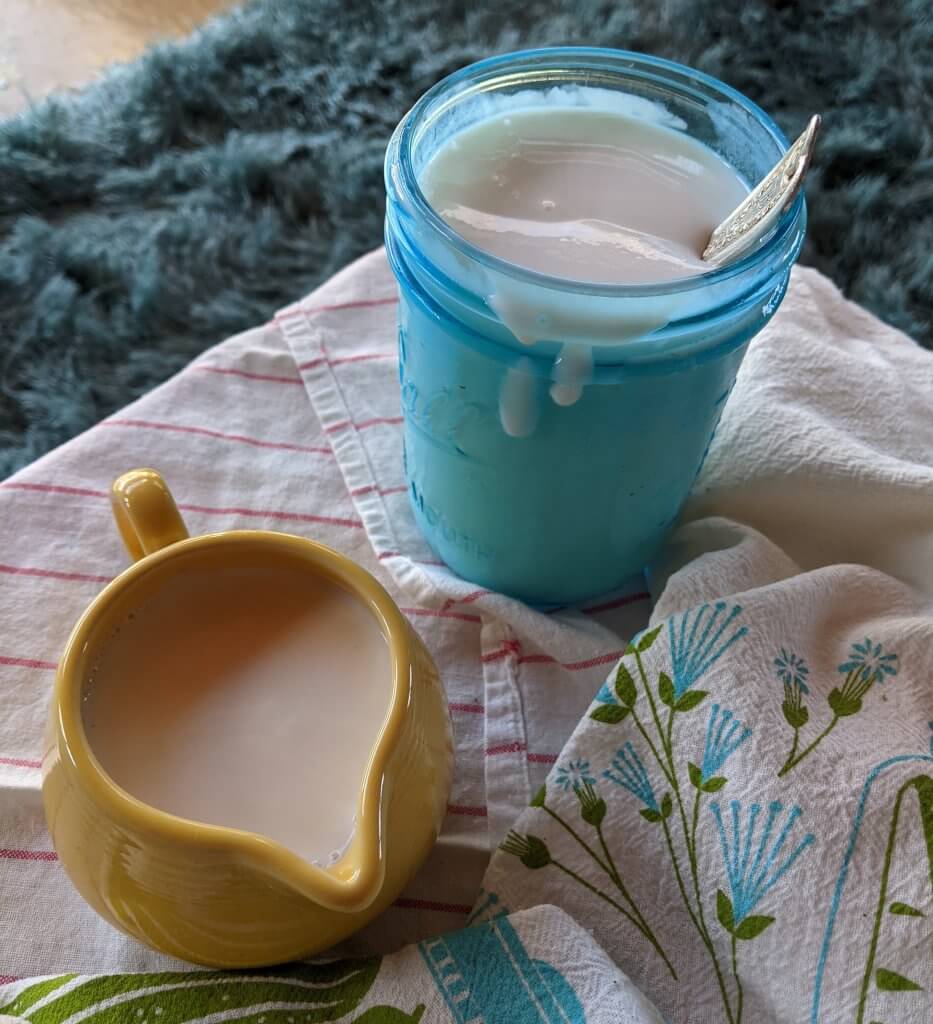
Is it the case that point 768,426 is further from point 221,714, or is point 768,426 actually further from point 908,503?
point 221,714

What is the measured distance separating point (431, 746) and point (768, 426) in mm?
220

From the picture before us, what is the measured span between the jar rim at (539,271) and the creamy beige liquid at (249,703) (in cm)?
12

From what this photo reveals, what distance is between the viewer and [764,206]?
0.35 m

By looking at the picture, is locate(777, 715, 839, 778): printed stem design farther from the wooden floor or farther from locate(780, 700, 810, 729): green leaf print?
the wooden floor

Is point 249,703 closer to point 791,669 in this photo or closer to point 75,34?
point 791,669

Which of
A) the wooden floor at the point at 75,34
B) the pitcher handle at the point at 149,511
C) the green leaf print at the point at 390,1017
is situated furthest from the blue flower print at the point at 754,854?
the wooden floor at the point at 75,34

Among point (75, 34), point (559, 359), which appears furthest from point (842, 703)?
point (75, 34)

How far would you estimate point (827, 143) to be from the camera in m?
0.69

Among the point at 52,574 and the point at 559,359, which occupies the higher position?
the point at 559,359

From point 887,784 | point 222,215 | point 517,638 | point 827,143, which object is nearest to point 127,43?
point 222,215

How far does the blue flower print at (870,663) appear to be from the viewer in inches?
15.8

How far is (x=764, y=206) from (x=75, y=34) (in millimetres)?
682

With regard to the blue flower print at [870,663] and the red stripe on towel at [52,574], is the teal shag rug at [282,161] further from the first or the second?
the blue flower print at [870,663]

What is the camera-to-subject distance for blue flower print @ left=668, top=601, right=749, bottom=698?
39 cm
